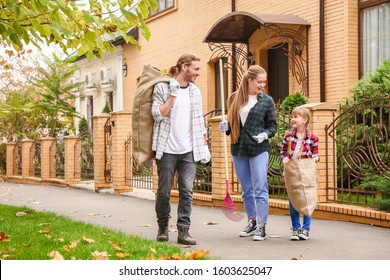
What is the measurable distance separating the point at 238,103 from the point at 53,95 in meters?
19.4

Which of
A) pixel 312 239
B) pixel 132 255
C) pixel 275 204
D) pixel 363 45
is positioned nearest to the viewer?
pixel 132 255

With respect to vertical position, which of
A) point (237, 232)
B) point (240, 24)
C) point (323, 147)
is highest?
point (240, 24)

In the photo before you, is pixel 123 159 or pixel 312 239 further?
pixel 123 159

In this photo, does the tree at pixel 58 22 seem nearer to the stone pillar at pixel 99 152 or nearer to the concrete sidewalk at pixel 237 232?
the concrete sidewalk at pixel 237 232

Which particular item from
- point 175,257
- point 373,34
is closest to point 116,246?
point 175,257

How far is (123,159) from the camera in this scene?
614 inches

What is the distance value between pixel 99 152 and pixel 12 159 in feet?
29.4

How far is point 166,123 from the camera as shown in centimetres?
758

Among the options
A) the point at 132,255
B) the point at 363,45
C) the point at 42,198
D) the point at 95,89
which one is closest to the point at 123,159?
the point at 42,198

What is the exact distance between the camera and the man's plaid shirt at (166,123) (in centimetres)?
758

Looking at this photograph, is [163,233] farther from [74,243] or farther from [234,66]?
[234,66]

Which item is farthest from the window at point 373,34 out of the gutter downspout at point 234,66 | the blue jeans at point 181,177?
the blue jeans at point 181,177

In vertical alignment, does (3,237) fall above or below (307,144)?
below

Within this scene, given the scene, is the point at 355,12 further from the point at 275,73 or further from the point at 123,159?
the point at 123,159
